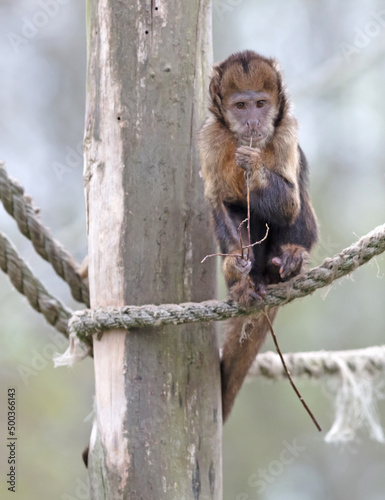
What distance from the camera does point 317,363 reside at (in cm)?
434

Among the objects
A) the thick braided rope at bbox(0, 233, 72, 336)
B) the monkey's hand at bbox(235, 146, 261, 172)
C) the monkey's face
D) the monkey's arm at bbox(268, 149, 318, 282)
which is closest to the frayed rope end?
the thick braided rope at bbox(0, 233, 72, 336)

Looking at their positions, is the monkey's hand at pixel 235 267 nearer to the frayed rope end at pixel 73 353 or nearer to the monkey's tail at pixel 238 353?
the monkey's tail at pixel 238 353

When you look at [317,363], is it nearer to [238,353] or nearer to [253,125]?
[238,353]

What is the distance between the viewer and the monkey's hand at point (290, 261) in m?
3.12

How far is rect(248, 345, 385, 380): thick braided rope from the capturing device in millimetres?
4129

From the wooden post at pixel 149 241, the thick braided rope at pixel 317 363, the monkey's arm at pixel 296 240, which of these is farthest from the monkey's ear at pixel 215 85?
the thick braided rope at pixel 317 363

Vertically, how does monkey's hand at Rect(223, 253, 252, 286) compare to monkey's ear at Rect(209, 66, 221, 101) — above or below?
below

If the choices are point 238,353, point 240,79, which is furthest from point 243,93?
point 238,353

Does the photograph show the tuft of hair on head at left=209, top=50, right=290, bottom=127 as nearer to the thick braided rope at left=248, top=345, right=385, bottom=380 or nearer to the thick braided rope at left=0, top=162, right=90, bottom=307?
the thick braided rope at left=0, top=162, right=90, bottom=307

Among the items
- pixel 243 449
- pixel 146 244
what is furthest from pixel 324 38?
pixel 146 244

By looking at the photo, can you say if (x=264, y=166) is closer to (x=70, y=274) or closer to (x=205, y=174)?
(x=205, y=174)

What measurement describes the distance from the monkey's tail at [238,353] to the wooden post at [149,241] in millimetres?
107

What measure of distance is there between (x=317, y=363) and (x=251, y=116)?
1739mm

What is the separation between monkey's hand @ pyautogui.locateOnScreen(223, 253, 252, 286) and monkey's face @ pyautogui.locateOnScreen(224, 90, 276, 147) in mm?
576
